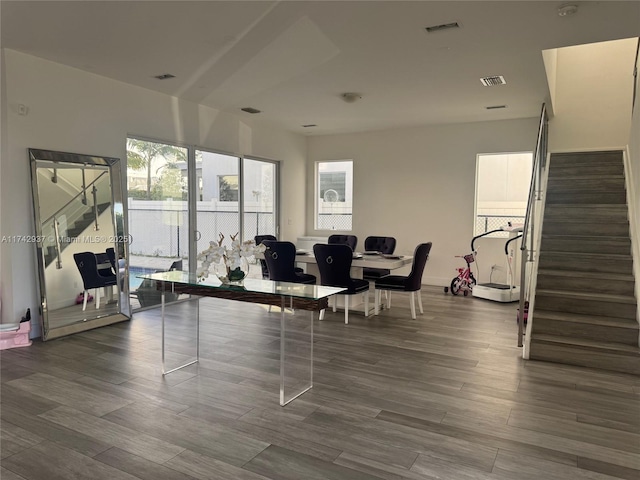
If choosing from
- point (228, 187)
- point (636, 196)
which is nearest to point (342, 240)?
point (228, 187)

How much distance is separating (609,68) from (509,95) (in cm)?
238

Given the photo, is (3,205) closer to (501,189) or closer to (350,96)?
(350,96)

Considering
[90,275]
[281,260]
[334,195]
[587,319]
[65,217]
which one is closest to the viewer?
[587,319]

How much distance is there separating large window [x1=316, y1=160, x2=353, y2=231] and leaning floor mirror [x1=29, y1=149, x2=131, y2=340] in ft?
15.0

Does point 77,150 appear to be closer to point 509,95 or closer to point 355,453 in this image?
point 355,453

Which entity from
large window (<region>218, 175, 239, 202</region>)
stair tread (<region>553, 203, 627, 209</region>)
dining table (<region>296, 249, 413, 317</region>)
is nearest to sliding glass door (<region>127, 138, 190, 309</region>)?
large window (<region>218, 175, 239, 202</region>)

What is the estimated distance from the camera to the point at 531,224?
5125 mm

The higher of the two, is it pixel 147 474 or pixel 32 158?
pixel 32 158

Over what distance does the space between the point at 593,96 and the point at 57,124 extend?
750 centimetres

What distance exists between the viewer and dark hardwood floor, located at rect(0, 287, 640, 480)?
2.40m

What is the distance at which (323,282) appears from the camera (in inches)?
219

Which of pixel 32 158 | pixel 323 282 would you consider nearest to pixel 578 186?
pixel 323 282

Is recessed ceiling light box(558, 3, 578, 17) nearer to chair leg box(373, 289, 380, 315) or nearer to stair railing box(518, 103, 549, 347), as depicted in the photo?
stair railing box(518, 103, 549, 347)

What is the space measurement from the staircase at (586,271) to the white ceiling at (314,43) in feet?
4.35
